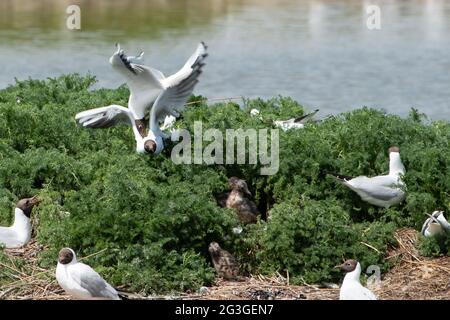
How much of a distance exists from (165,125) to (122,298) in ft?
7.45

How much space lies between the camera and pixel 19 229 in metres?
7.48

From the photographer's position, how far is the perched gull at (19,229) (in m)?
7.43

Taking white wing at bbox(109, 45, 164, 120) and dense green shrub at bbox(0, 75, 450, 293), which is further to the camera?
white wing at bbox(109, 45, 164, 120)

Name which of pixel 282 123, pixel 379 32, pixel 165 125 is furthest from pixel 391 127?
pixel 379 32

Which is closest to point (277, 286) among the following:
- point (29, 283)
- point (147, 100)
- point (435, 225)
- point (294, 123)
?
point (435, 225)

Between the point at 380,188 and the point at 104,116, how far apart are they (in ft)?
6.48

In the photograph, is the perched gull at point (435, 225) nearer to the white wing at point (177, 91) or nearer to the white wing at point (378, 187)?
the white wing at point (378, 187)

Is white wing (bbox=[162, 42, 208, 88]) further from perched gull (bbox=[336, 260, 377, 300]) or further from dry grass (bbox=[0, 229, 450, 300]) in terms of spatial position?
perched gull (bbox=[336, 260, 377, 300])

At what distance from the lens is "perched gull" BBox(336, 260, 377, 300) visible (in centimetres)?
651

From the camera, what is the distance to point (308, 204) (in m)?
7.53

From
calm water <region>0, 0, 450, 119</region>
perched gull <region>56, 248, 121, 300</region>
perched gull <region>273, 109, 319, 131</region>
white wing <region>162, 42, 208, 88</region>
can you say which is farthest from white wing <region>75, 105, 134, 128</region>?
calm water <region>0, 0, 450, 119</region>

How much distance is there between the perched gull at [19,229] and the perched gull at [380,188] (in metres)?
2.01

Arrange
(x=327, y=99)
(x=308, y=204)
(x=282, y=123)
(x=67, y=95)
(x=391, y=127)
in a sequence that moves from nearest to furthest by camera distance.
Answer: (x=308, y=204) < (x=391, y=127) < (x=282, y=123) < (x=67, y=95) < (x=327, y=99)
